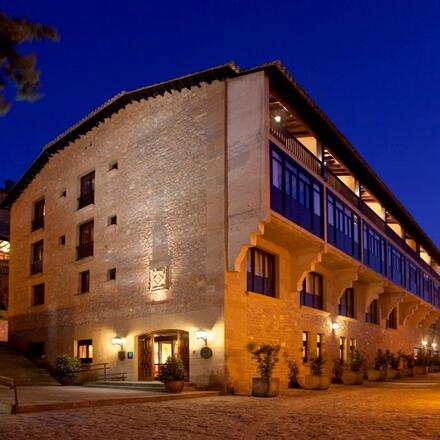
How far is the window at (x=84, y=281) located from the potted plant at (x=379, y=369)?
46.5 feet

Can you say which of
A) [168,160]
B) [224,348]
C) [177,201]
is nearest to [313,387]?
[224,348]

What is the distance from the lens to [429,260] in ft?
168

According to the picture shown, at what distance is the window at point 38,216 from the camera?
109 feet

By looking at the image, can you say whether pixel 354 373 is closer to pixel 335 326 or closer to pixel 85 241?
pixel 335 326

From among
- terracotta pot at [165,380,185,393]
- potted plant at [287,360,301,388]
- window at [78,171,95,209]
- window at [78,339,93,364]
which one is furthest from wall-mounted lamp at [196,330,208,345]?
window at [78,171,95,209]

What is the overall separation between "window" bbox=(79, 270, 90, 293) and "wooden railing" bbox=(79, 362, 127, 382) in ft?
12.1

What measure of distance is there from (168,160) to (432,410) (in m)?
13.8

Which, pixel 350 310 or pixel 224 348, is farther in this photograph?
pixel 350 310

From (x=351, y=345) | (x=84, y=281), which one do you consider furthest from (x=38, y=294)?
(x=351, y=345)

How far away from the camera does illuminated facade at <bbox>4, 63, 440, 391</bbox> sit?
21.6m

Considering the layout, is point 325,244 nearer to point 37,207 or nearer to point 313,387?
point 313,387

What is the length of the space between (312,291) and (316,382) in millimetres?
5682

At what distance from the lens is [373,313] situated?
36.8 m

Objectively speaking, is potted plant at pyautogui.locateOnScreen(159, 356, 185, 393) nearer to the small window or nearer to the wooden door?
the wooden door
